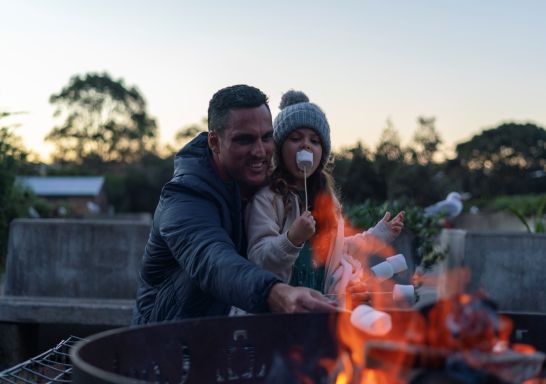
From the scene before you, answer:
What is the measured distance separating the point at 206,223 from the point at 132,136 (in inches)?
2630

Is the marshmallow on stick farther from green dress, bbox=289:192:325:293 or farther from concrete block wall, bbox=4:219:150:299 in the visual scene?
concrete block wall, bbox=4:219:150:299

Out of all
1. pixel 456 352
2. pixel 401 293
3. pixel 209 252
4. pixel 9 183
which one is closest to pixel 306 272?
pixel 401 293

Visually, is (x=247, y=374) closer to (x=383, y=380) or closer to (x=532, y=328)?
(x=383, y=380)

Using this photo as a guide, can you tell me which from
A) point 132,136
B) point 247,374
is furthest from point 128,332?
point 132,136

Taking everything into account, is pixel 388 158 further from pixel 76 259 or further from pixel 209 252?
pixel 209 252

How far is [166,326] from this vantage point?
2.00 meters

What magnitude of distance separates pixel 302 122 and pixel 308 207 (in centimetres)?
37

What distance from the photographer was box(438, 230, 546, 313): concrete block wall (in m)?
5.93

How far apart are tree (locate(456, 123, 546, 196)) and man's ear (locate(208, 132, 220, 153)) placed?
156ft

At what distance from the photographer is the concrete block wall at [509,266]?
5926 millimetres

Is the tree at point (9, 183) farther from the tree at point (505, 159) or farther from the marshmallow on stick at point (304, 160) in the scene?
the tree at point (505, 159)

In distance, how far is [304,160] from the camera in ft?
9.37

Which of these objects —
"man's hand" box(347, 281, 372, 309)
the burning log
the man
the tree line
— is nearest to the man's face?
the man

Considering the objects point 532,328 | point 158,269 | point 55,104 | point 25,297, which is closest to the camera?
point 532,328
